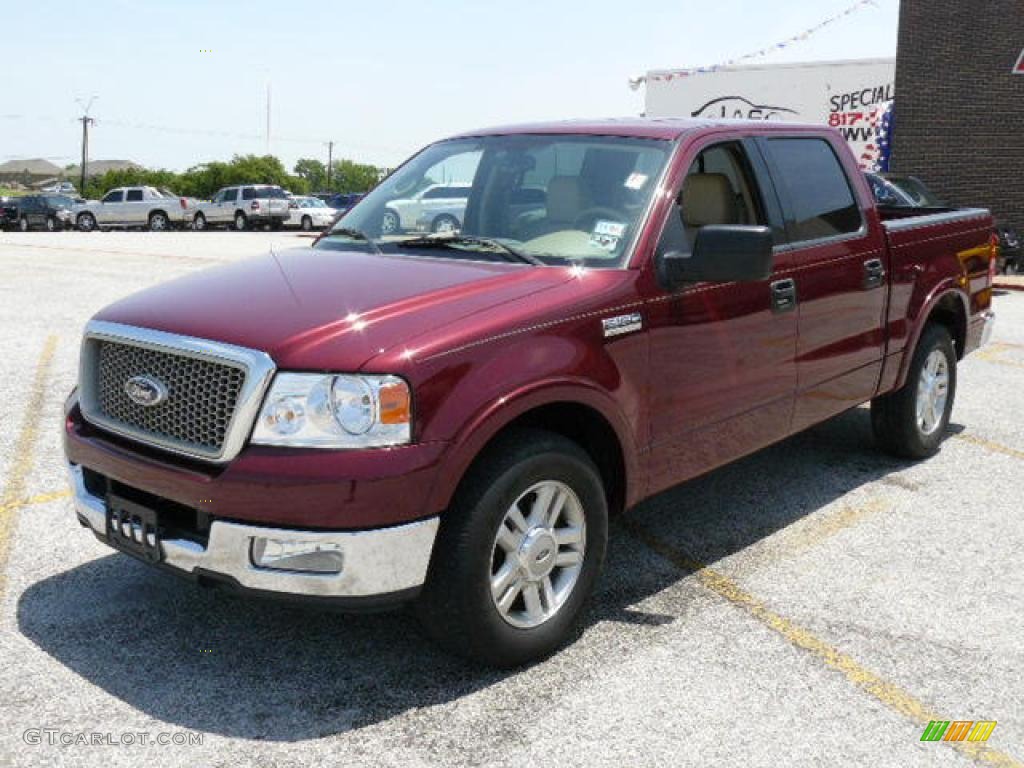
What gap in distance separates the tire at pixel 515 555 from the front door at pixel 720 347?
50 centimetres

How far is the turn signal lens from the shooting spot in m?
3.09

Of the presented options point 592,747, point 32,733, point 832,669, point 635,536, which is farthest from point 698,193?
point 32,733

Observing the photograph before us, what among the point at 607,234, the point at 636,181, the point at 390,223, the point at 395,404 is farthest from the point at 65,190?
the point at 395,404

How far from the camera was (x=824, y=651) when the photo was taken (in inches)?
146

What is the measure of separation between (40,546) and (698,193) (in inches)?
130

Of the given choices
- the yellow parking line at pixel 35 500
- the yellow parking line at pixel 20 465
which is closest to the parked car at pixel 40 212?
the yellow parking line at pixel 20 465

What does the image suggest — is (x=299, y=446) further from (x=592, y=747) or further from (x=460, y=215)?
(x=460, y=215)

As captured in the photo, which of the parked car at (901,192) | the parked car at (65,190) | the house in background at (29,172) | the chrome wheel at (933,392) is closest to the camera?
the chrome wheel at (933,392)

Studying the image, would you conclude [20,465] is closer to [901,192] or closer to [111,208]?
[901,192]

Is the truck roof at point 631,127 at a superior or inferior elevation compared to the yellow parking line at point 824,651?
superior

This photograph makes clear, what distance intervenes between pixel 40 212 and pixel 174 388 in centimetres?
4161

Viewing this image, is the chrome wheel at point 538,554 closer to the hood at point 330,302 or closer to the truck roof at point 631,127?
the hood at point 330,302

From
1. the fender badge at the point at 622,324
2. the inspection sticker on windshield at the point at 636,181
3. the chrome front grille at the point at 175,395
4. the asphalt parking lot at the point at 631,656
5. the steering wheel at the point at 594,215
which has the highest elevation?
the inspection sticker on windshield at the point at 636,181

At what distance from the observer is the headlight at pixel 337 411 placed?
3088mm
